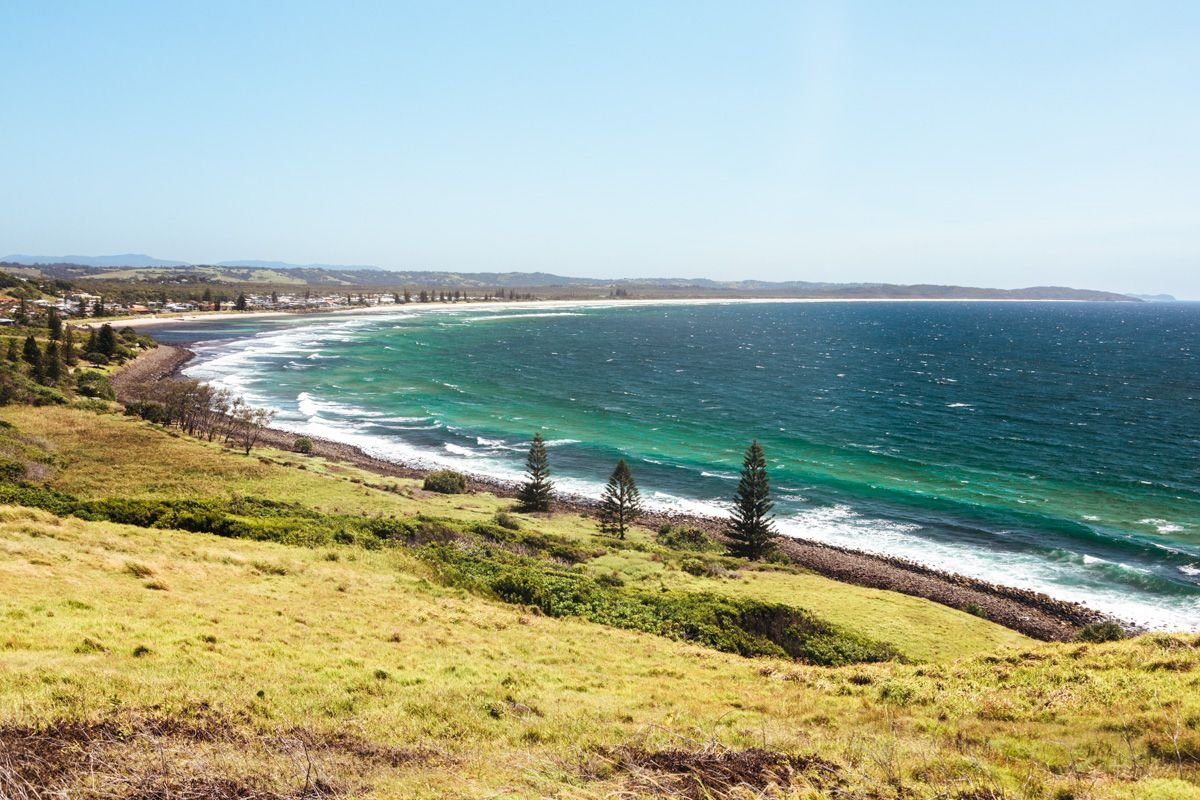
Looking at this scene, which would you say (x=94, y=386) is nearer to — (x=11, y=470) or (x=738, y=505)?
(x=11, y=470)

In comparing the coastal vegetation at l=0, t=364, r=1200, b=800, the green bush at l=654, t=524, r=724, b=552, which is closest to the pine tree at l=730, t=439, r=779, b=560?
the green bush at l=654, t=524, r=724, b=552

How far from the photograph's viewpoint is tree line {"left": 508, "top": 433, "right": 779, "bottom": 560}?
4419 cm

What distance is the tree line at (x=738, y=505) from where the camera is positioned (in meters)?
44.2

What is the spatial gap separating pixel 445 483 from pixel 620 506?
1632 centimetres

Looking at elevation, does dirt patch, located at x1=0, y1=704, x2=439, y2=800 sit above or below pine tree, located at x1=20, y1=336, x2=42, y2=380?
below

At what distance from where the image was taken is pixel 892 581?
135 ft

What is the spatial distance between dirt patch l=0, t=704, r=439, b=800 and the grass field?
0.06m

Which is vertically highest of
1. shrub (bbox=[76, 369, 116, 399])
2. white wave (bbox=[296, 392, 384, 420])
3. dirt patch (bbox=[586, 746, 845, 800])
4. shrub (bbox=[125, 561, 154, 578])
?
dirt patch (bbox=[586, 746, 845, 800])

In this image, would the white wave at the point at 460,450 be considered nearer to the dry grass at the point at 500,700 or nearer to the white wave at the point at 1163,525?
the dry grass at the point at 500,700

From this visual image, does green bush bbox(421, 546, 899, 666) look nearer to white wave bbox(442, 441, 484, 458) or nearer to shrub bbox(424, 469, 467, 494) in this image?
shrub bbox(424, 469, 467, 494)

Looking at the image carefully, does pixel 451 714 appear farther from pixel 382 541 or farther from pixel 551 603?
pixel 382 541

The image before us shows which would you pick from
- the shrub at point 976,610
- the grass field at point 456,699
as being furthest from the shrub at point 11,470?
the shrub at point 976,610

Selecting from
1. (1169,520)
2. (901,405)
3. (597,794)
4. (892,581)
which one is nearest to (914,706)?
(597,794)

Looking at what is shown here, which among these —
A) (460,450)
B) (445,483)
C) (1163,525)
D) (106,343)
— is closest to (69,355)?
(106,343)
